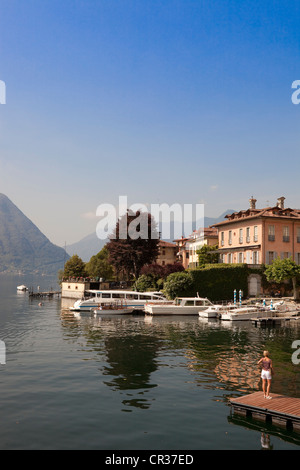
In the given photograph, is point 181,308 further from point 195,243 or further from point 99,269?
point 99,269

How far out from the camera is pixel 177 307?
5541cm

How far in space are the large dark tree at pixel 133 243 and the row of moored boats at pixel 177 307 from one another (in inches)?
627

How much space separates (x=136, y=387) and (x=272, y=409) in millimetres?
7386

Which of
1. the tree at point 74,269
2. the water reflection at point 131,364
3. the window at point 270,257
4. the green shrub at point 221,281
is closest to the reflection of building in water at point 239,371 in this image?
the water reflection at point 131,364

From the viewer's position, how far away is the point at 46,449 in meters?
13.7

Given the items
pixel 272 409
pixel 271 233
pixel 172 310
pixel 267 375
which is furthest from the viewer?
pixel 271 233

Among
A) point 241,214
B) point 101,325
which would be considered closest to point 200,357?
point 101,325

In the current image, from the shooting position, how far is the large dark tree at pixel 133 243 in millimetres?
77500

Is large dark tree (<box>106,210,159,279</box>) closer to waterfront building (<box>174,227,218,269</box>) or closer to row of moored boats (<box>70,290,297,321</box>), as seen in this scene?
waterfront building (<box>174,227,218,269</box>)

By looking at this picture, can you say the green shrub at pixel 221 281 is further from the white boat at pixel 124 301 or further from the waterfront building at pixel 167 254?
the waterfront building at pixel 167 254

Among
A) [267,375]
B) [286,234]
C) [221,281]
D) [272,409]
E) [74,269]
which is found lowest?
[272,409]

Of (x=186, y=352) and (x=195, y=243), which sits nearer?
(x=186, y=352)

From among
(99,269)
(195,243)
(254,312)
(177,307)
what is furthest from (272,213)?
(99,269)
